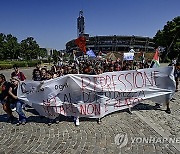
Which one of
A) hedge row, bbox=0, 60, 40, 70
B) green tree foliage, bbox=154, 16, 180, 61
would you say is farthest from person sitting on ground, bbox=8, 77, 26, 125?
green tree foliage, bbox=154, 16, 180, 61

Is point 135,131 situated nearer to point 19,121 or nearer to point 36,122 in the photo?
point 36,122

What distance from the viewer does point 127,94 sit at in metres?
7.38

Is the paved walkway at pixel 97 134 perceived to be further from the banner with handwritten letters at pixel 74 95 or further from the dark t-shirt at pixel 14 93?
the dark t-shirt at pixel 14 93

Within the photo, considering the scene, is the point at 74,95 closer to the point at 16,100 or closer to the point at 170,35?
the point at 16,100

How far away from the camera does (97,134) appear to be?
575 centimetres

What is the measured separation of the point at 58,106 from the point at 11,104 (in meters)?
1.60

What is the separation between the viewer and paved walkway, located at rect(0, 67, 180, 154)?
16.1 feet

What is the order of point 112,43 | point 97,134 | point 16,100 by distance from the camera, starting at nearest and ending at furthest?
point 97,134 < point 16,100 < point 112,43

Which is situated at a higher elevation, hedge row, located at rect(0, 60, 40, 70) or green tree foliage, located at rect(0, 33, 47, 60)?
green tree foliage, located at rect(0, 33, 47, 60)

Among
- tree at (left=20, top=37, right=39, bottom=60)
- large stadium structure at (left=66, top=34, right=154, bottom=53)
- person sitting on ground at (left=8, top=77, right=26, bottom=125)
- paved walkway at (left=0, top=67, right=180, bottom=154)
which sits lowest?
paved walkway at (left=0, top=67, right=180, bottom=154)

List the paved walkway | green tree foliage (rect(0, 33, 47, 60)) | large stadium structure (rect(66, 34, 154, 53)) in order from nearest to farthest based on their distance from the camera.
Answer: the paved walkway
green tree foliage (rect(0, 33, 47, 60))
large stadium structure (rect(66, 34, 154, 53))

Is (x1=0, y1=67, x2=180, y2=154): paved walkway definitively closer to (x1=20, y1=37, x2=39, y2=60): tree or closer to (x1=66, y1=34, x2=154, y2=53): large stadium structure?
(x1=20, y1=37, x2=39, y2=60): tree

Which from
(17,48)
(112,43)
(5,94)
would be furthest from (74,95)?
(112,43)

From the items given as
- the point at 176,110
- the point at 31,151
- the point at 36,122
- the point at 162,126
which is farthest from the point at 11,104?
the point at 176,110
